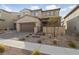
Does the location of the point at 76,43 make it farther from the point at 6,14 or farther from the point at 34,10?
the point at 6,14

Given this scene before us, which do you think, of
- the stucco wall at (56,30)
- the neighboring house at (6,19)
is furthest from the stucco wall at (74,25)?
the neighboring house at (6,19)

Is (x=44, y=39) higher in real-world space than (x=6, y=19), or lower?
lower

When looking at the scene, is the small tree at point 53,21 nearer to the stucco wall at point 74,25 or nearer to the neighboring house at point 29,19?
the neighboring house at point 29,19

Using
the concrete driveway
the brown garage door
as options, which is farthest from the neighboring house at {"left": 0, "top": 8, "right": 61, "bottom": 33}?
the concrete driveway

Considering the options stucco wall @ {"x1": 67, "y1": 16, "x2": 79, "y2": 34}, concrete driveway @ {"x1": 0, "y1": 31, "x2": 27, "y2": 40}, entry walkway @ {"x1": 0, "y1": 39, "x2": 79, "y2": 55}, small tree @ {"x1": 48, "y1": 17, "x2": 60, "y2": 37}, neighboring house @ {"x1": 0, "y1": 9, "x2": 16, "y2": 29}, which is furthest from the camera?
stucco wall @ {"x1": 67, "y1": 16, "x2": 79, "y2": 34}

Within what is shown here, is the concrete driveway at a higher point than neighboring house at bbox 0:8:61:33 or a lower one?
lower

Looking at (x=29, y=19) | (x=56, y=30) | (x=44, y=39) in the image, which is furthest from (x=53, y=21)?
(x=29, y=19)

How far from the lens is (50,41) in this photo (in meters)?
5.22

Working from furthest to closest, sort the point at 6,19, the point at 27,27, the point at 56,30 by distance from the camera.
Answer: the point at 56,30
the point at 27,27
the point at 6,19

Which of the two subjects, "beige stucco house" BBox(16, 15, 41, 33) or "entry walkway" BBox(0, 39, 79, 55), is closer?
"entry walkway" BBox(0, 39, 79, 55)

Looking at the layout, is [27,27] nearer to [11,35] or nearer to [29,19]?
[29,19]

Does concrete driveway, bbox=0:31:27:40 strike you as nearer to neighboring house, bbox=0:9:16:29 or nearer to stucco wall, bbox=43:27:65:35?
neighboring house, bbox=0:9:16:29
